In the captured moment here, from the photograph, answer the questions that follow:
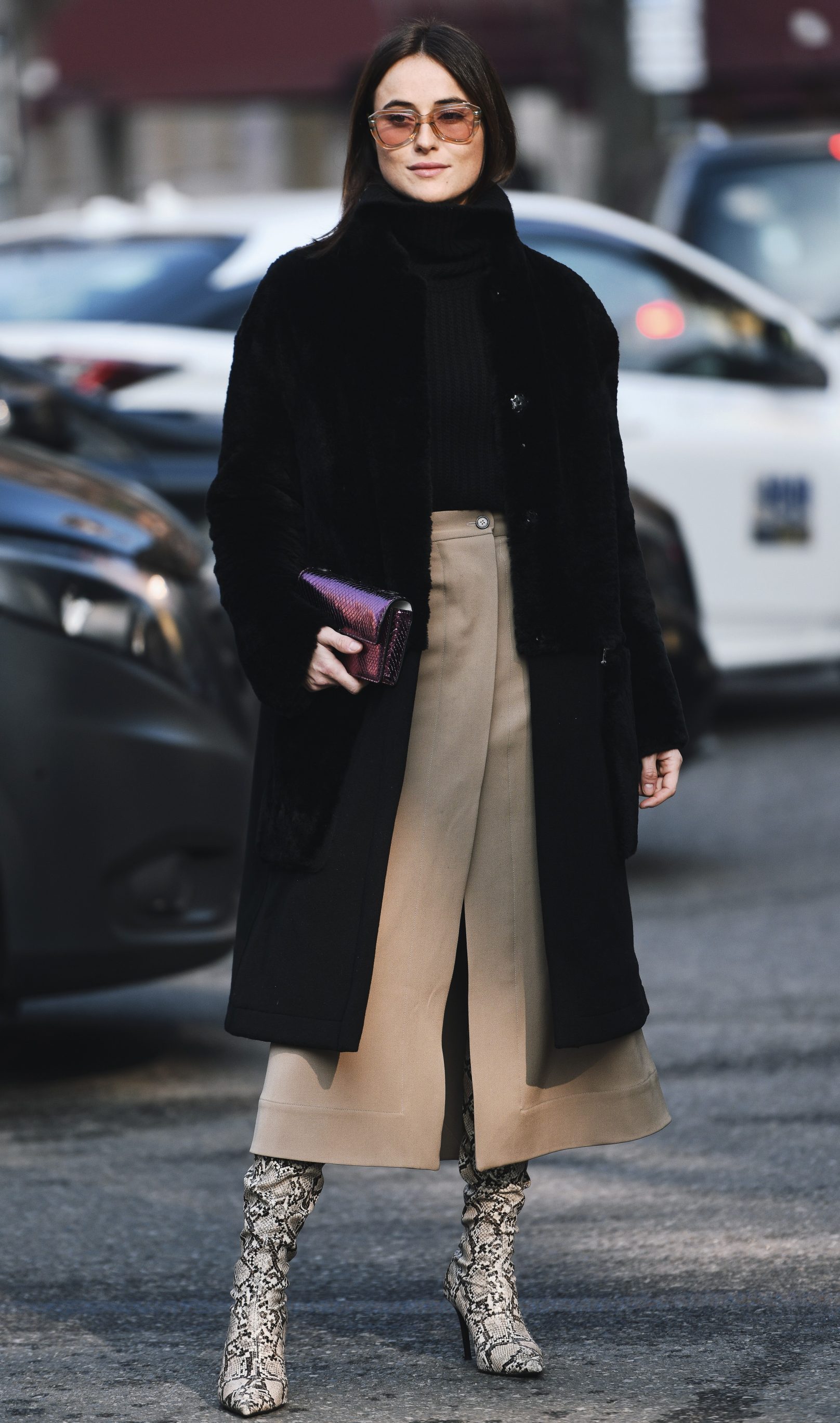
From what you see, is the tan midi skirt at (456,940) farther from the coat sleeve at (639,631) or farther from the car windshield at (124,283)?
the car windshield at (124,283)

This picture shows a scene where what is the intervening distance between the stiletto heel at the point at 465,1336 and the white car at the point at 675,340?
469 centimetres

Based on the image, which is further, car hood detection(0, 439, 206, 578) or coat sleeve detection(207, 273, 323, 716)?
car hood detection(0, 439, 206, 578)

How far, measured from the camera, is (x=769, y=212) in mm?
10461

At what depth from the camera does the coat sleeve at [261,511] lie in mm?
3262

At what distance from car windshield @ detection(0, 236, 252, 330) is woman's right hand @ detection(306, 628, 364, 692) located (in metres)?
4.64

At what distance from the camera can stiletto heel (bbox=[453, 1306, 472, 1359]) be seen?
3428mm

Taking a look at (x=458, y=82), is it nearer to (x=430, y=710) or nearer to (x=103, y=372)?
(x=430, y=710)

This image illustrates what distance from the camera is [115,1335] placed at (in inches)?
141

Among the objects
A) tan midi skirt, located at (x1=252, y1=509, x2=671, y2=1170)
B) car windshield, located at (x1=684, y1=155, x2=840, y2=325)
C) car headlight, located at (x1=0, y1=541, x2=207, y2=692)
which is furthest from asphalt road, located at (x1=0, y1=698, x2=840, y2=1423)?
car windshield, located at (x1=684, y1=155, x2=840, y2=325)

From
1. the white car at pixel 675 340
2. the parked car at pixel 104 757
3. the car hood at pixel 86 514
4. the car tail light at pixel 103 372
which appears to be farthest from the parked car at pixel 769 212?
the parked car at pixel 104 757

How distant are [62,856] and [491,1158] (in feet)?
5.45

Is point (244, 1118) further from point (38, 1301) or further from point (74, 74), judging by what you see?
point (74, 74)

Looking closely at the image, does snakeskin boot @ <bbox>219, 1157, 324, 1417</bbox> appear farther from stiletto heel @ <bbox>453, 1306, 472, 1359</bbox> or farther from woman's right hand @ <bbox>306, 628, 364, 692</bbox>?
woman's right hand @ <bbox>306, 628, 364, 692</bbox>

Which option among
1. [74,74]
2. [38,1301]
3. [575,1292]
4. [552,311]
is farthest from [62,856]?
[74,74]
